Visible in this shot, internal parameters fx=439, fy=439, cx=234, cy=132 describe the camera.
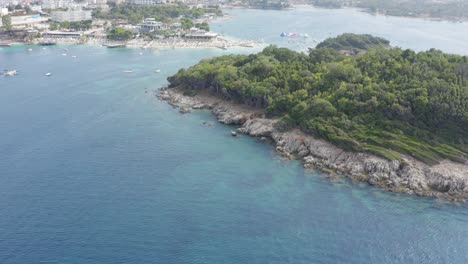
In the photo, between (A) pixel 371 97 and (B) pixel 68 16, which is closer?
(A) pixel 371 97

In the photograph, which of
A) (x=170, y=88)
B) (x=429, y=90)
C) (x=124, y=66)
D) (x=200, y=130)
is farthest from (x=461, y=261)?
(x=124, y=66)

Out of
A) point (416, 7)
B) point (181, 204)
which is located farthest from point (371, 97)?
point (416, 7)

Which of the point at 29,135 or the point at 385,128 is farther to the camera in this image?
the point at 29,135

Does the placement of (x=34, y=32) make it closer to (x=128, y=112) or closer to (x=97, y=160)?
(x=128, y=112)

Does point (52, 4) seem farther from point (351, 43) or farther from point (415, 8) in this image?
point (415, 8)

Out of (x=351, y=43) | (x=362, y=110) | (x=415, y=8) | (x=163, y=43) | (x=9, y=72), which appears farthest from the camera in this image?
(x=415, y=8)

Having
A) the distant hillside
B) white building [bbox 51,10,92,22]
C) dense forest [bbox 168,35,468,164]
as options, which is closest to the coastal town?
white building [bbox 51,10,92,22]

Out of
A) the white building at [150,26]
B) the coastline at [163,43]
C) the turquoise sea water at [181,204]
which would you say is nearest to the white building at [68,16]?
the coastline at [163,43]
